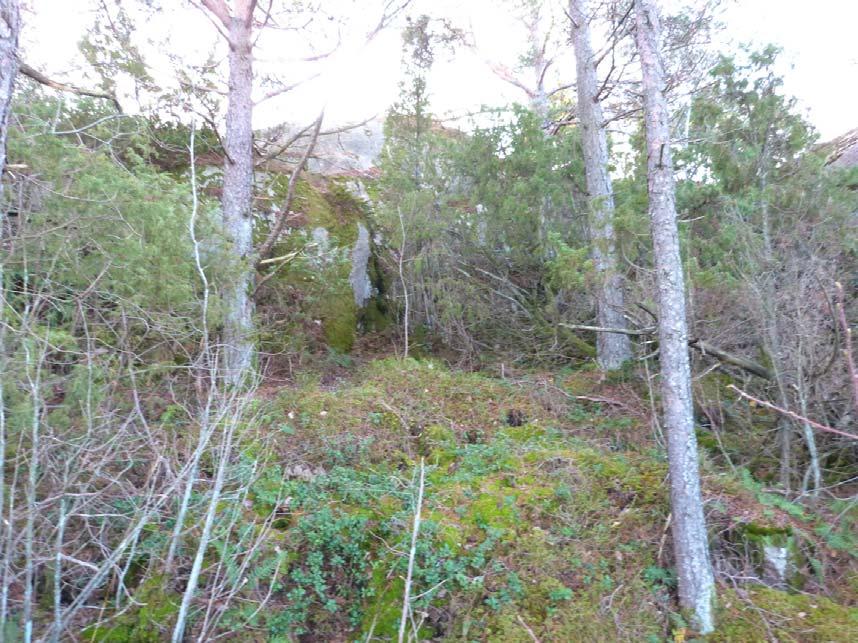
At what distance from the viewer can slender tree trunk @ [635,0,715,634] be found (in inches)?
199

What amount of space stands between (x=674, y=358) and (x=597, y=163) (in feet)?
16.4

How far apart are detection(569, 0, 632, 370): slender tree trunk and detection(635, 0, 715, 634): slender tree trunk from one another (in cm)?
314

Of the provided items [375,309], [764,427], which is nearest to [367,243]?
[375,309]

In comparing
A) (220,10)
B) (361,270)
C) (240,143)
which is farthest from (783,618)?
(220,10)

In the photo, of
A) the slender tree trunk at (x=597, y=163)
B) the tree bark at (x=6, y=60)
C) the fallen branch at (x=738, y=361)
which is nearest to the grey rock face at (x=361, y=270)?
the slender tree trunk at (x=597, y=163)

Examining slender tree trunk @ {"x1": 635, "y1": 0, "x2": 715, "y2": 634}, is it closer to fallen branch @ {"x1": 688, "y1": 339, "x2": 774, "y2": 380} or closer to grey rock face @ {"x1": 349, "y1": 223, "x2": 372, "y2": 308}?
fallen branch @ {"x1": 688, "y1": 339, "x2": 774, "y2": 380}

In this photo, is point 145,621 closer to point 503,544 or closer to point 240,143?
point 503,544

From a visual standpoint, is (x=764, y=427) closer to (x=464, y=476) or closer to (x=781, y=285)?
(x=781, y=285)

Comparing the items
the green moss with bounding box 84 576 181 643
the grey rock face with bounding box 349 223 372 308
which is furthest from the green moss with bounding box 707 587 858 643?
the grey rock face with bounding box 349 223 372 308

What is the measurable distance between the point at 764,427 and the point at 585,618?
3.64 meters

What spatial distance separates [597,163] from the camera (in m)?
9.52

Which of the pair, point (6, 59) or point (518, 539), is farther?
point (518, 539)

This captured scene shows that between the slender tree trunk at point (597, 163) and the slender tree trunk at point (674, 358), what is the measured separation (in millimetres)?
3137

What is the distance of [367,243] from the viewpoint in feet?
39.5
